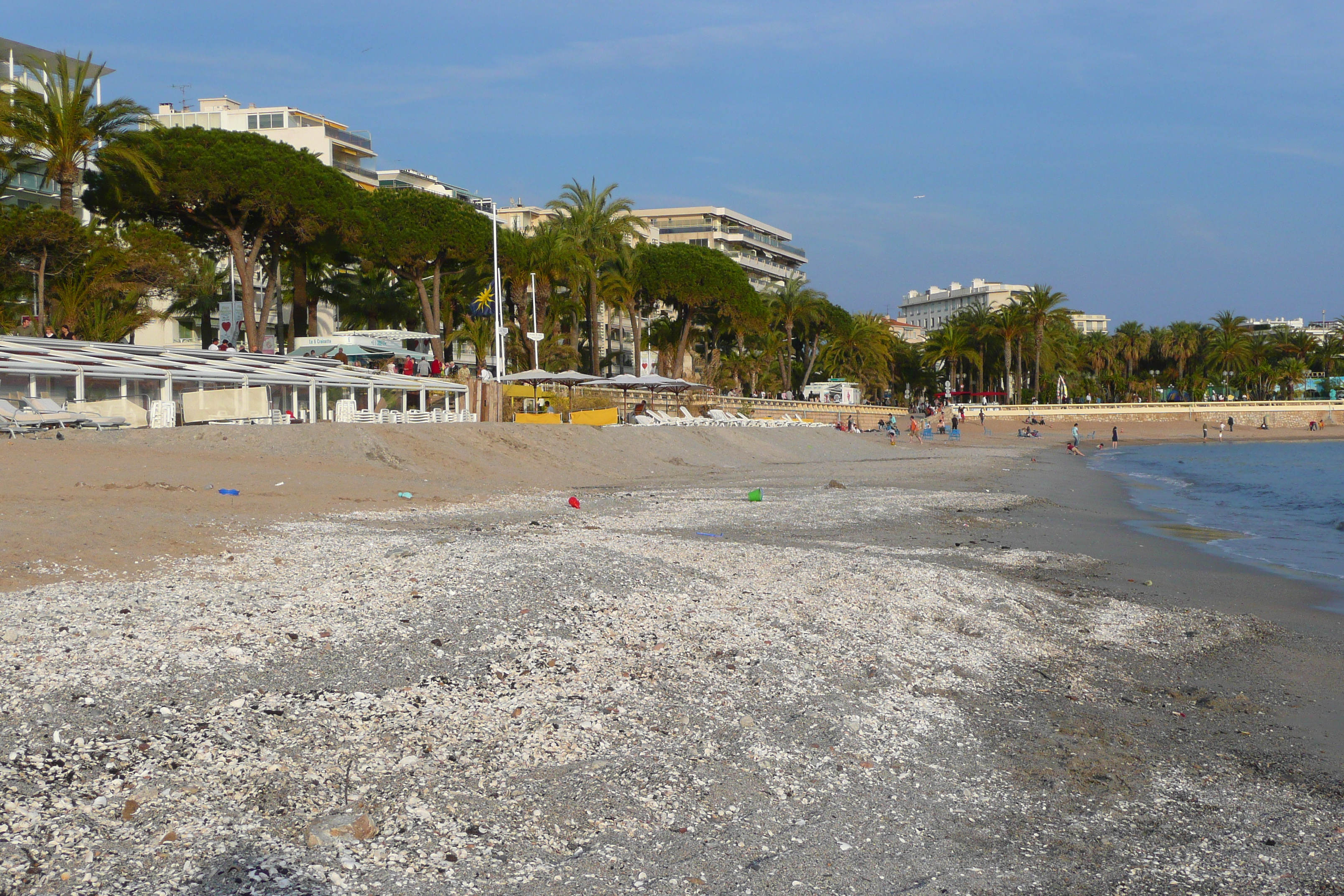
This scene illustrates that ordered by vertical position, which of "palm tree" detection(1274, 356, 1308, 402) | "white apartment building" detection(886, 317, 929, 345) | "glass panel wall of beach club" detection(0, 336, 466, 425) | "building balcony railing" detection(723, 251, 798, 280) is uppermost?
"building balcony railing" detection(723, 251, 798, 280)

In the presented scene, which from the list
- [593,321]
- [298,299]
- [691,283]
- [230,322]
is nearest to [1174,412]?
[691,283]

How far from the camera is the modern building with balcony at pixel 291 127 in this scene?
73.3 metres

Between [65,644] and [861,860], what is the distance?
15.9 feet

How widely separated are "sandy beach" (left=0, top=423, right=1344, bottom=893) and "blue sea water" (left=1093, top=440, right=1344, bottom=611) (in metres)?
2.78

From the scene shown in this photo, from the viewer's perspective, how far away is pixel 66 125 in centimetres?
3159

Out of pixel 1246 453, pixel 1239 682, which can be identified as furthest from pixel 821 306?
pixel 1239 682

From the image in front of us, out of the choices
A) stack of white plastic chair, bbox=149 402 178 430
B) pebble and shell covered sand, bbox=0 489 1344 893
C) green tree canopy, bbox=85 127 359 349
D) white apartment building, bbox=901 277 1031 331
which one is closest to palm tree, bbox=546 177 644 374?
green tree canopy, bbox=85 127 359 349

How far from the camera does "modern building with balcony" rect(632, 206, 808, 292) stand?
114 metres

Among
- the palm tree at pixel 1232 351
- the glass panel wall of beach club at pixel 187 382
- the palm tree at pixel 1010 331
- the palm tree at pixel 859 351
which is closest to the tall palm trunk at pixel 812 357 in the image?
the palm tree at pixel 859 351

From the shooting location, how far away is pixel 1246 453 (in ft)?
179

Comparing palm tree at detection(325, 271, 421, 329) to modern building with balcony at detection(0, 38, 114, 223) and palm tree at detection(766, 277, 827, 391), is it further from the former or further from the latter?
palm tree at detection(766, 277, 827, 391)

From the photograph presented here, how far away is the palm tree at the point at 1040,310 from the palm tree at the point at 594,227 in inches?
1627

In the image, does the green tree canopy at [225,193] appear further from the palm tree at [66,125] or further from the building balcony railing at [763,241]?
the building balcony railing at [763,241]

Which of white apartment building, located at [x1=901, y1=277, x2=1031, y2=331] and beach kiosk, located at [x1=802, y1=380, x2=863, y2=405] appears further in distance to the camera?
white apartment building, located at [x1=901, y1=277, x2=1031, y2=331]
